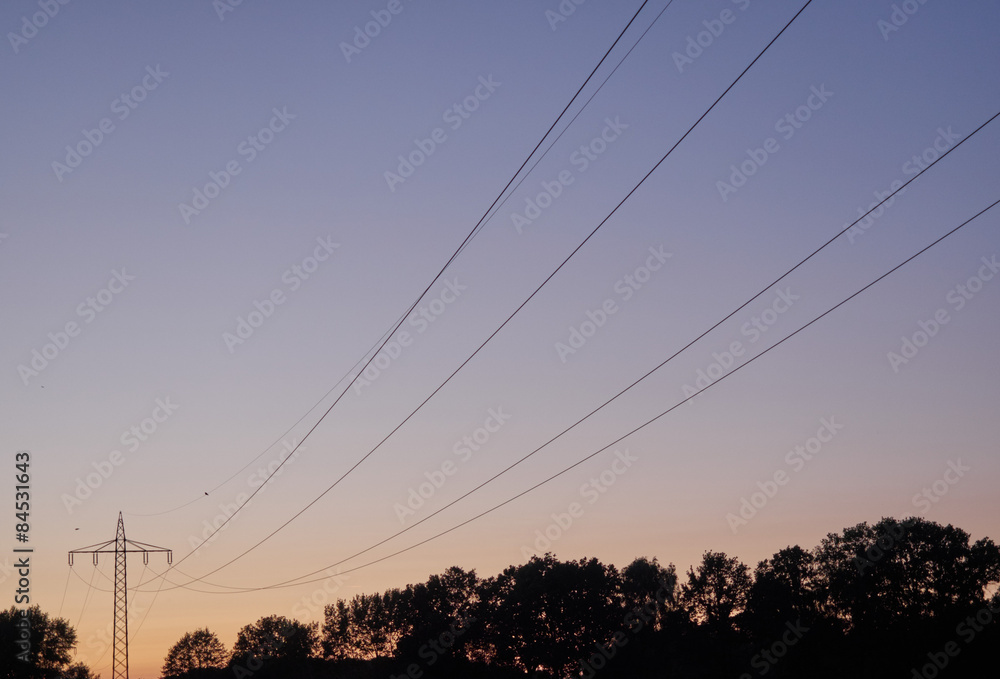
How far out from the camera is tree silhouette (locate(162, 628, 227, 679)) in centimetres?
17525

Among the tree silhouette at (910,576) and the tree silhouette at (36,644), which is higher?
the tree silhouette at (36,644)

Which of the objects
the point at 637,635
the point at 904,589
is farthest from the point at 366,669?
the point at 904,589

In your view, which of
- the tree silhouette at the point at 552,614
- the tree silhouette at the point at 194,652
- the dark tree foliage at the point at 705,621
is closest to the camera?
the dark tree foliage at the point at 705,621

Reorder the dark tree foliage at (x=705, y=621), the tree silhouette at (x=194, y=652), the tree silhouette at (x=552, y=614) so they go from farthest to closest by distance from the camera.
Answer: the tree silhouette at (x=194, y=652) < the tree silhouette at (x=552, y=614) < the dark tree foliage at (x=705, y=621)

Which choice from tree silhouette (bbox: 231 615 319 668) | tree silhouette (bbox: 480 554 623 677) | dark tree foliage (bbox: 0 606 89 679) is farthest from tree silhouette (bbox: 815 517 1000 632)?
dark tree foliage (bbox: 0 606 89 679)

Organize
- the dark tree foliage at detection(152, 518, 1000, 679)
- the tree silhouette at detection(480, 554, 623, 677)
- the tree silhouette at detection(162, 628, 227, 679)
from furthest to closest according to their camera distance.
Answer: the tree silhouette at detection(162, 628, 227, 679), the tree silhouette at detection(480, 554, 623, 677), the dark tree foliage at detection(152, 518, 1000, 679)

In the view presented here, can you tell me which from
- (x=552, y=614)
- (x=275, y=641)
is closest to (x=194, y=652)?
(x=275, y=641)

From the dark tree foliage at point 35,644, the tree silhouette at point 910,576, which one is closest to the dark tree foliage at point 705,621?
the tree silhouette at point 910,576

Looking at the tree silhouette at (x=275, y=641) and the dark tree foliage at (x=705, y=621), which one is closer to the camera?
the dark tree foliage at (x=705, y=621)

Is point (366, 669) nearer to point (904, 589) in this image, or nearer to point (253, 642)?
point (253, 642)

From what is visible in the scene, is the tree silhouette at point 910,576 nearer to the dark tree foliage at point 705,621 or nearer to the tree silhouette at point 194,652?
the dark tree foliage at point 705,621

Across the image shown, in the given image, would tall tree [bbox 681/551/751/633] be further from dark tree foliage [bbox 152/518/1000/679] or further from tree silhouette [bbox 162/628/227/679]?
tree silhouette [bbox 162/628/227/679]

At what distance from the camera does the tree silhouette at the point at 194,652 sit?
175250mm

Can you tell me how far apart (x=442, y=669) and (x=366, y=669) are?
15.2 meters
